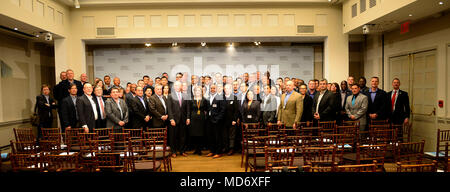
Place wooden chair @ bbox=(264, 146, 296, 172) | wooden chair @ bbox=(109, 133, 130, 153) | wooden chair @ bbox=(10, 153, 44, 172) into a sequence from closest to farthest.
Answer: wooden chair @ bbox=(264, 146, 296, 172) < wooden chair @ bbox=(10, 153, 44, 172) < wooden chair @ bbox=(109, 133, 130, 153)

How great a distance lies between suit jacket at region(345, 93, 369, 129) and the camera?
16.7 feet

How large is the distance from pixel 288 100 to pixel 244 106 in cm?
90

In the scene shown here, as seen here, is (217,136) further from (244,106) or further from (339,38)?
(339,38)

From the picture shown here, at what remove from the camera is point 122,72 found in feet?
26.2

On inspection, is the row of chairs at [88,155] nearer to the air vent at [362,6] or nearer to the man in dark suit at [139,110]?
the man in dark suit at [139,110]

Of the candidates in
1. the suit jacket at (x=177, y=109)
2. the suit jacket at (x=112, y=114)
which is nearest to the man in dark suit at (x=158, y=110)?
the suit jacket at (x=177, y=109)

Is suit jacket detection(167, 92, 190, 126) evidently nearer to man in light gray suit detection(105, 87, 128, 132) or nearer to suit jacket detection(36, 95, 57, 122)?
man in light gray suit detection(105, 87, 128, 132)

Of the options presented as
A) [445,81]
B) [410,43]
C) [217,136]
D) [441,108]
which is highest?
[410,43]

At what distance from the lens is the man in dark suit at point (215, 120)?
17.6 ft

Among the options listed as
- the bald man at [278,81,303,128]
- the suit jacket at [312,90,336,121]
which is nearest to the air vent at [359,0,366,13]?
the suit jacket at [312,90,336,121]

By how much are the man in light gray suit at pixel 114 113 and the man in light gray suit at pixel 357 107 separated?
444 centimetres

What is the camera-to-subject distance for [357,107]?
5.17 metres
